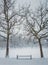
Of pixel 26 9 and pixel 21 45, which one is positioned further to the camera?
pixel 21 45

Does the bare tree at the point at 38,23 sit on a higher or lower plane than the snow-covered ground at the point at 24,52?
higher

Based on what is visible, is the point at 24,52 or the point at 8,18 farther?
the point at 24,52

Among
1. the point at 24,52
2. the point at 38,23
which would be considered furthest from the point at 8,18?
the point at 24,52

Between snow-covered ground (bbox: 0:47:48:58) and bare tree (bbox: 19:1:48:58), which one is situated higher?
bare tree (bbox: 19:1:48:58)

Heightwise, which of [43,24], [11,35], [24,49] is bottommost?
[24,49]

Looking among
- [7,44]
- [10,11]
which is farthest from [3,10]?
[7,44]

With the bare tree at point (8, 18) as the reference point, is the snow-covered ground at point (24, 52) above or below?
below

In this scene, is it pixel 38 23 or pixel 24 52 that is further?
pixel 24 52

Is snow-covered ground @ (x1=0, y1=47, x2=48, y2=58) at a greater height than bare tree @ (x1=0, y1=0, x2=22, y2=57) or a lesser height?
lesser

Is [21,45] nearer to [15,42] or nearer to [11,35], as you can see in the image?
[15,42]

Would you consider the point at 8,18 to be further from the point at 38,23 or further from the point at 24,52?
the point at 24,52

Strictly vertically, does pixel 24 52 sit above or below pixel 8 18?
below

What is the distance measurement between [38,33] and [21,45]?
141cm

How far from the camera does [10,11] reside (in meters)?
8.44
